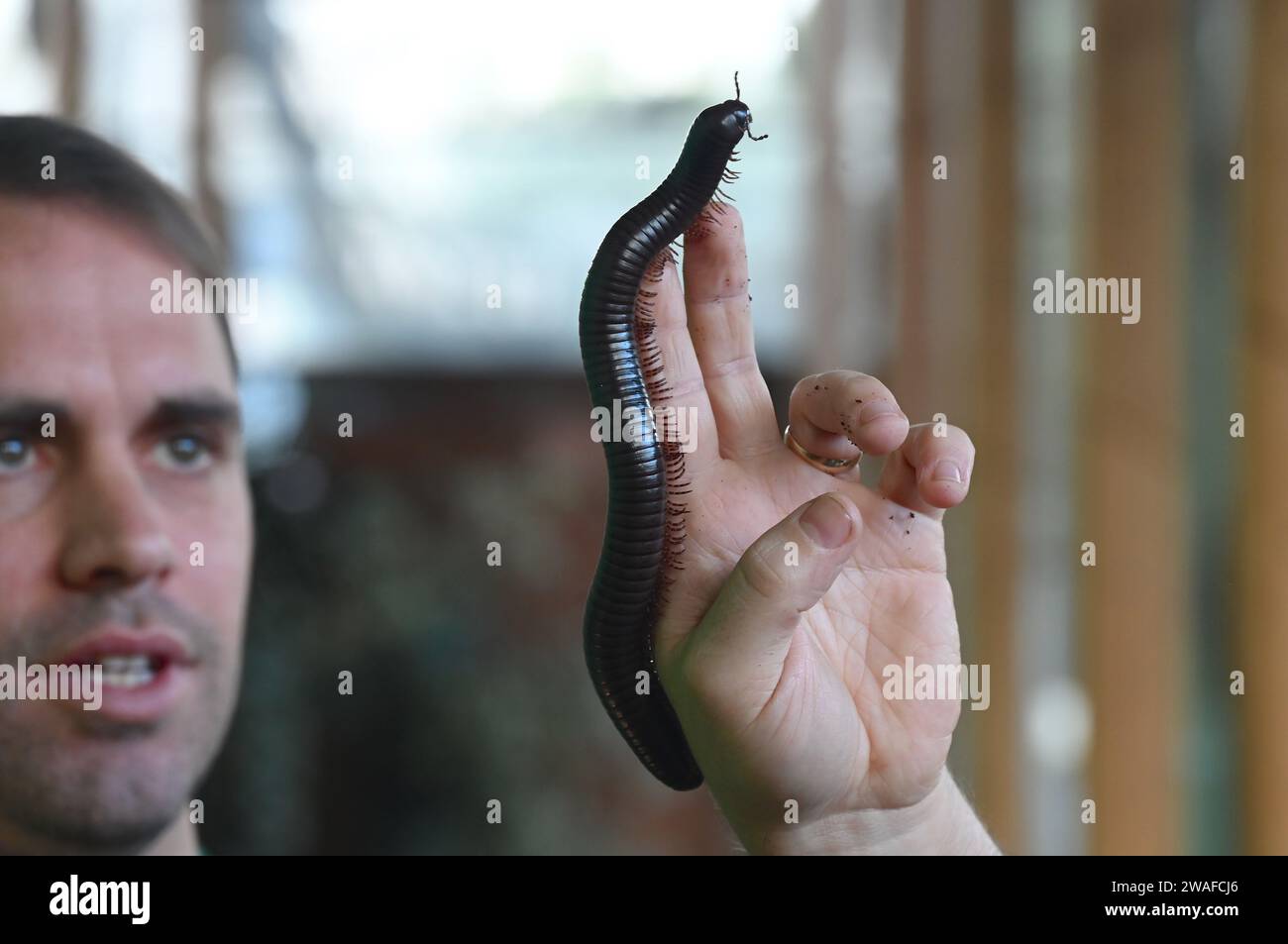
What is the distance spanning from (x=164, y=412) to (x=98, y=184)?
0.22 meters

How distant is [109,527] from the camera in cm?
100

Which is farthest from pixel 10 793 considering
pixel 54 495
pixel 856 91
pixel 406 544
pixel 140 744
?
pixel 856 91

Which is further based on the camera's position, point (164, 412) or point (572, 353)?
point (572, 353)

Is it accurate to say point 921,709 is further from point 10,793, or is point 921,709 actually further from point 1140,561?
point 1140,561

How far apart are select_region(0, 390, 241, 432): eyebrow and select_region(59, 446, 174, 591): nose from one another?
1.8 inches

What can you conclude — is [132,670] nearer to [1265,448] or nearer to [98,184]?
[98,184]

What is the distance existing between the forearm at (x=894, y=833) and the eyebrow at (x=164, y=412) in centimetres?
65

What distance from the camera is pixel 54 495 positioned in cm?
98

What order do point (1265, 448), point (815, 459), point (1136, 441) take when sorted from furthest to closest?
point (1136, 441), point (1265, 448), point (815, 459)

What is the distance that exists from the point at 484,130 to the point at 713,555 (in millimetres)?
2039

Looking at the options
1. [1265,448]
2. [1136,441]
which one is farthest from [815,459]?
[1136,441]

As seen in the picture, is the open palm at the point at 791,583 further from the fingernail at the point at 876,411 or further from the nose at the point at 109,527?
the nose at the point at 109,527

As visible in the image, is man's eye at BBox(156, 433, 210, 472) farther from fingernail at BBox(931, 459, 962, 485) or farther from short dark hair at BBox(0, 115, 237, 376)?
fingernail at BBox(931, 459, 962, 485)
